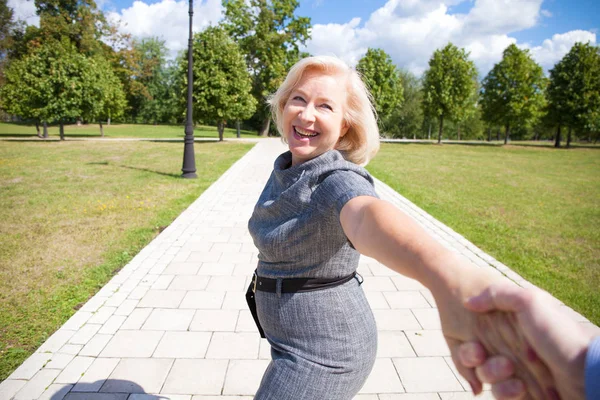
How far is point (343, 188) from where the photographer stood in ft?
4.24

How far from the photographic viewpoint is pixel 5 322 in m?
3.68

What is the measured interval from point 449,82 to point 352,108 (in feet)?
129

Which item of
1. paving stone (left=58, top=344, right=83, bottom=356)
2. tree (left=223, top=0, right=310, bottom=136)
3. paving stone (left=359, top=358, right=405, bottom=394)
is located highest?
tree (left=223, top=0, right=310, bottom=136)

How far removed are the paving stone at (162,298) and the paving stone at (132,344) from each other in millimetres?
550

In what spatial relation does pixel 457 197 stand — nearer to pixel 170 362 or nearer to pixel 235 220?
pixel 235 220

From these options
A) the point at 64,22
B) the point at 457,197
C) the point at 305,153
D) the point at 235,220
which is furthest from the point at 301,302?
the point at 64,22

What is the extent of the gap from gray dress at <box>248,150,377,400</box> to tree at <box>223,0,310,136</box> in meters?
36.2

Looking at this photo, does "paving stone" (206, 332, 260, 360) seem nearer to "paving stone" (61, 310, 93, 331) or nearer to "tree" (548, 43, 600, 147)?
"paving stone" (61, 310, 93, 331)

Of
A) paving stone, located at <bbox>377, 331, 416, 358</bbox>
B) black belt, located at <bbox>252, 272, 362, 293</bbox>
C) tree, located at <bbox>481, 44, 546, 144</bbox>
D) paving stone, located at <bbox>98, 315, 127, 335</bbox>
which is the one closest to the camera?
black belt, located at <bbox>252, 272, 362, 293</bbox>

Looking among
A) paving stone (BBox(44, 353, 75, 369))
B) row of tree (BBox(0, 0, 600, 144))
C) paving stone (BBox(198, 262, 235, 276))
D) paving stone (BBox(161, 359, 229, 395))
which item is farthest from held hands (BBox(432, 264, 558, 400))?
row of tree (BBox(0, 0, 600, 144))

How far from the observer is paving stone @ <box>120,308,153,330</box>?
3.65 metres

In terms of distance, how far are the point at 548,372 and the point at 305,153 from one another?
123cm

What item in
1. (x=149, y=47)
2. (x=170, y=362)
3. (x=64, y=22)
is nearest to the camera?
(x=170, y=362)

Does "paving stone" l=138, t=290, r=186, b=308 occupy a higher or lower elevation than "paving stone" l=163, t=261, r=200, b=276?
lower
